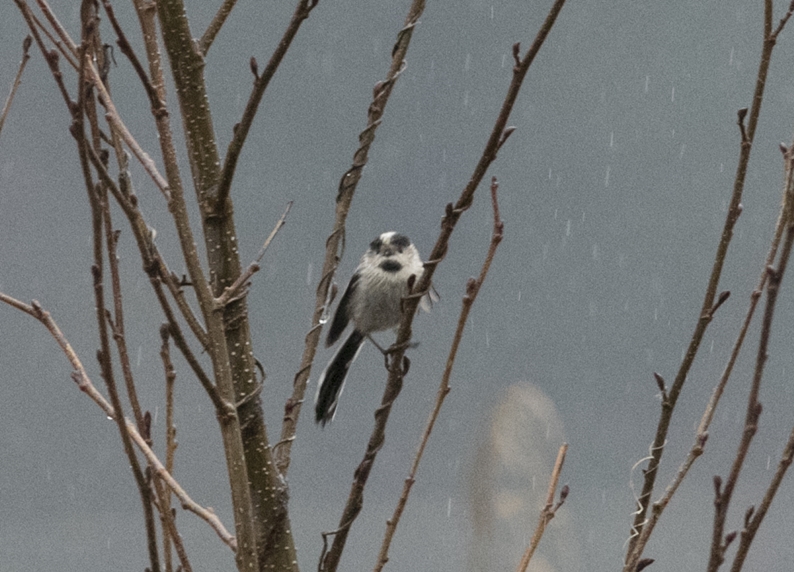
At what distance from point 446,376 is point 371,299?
0.70m

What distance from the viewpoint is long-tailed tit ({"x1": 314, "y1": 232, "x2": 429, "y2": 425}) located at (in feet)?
3.68

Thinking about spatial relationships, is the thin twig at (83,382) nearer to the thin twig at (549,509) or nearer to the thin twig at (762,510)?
the thin twig at (549,509)

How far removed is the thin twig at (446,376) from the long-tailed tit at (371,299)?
1.73 ft

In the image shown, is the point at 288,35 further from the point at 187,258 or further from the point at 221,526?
the point at 221,526

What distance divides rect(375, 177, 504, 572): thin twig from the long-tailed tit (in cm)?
53

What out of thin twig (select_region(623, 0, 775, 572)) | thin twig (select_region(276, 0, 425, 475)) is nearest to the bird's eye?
thin twig (select_region(276, 0, 425, 475))

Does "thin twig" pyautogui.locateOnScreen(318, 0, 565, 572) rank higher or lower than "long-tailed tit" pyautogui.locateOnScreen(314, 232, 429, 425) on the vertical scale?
lower

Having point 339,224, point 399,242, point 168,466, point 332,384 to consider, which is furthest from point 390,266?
point 168,466

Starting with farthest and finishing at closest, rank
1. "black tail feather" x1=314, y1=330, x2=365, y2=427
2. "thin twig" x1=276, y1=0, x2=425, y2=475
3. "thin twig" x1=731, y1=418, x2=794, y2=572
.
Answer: "black tail feather" x1=314, y1=330, x2=365, y2=427
"thin twig" x1=276, y1=0, x2=425, y2=475
"thin twig" x1=731, y1=418, x2=794, y2=572

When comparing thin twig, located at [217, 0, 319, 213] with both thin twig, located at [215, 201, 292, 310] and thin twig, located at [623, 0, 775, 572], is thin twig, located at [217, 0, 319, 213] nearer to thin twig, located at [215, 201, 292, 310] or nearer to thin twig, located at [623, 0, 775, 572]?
thin twig, located at [215, 201, 292, 310]

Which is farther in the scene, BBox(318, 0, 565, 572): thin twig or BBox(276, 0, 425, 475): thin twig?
BBox(276, 0, 425, 475): thin twig

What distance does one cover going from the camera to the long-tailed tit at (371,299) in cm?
112

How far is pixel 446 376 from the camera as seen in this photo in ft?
1.84

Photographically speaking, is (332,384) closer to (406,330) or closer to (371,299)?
(371,299)
